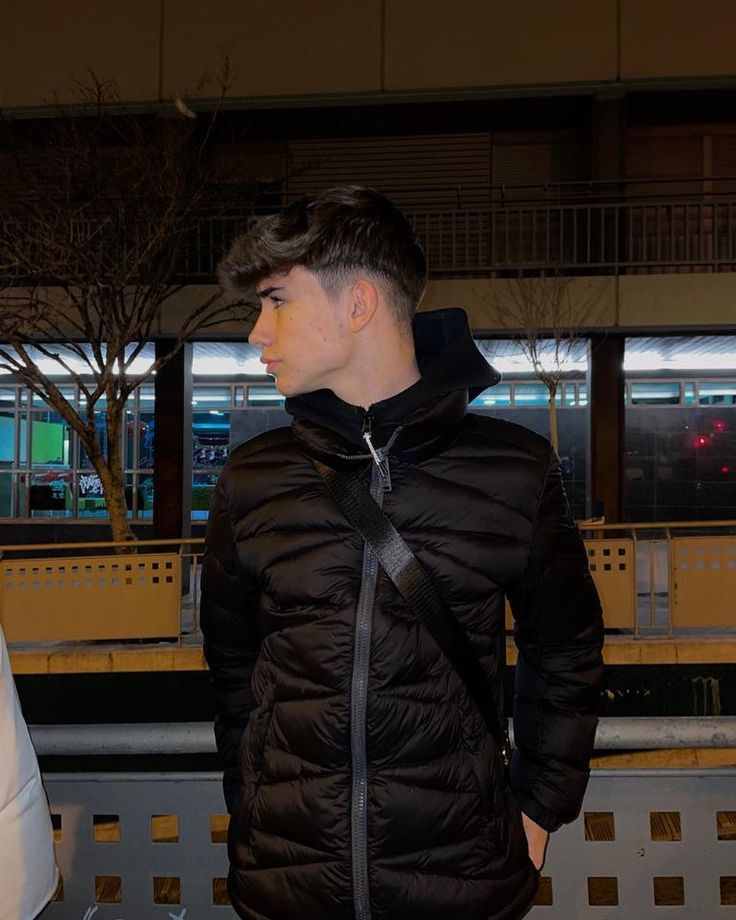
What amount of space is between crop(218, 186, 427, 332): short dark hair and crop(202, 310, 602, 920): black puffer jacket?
0.83ft

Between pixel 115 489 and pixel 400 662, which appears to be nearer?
pixel 400 662

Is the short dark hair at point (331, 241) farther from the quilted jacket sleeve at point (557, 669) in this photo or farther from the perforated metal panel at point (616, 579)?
the perforated metal panel at point (616, 579)

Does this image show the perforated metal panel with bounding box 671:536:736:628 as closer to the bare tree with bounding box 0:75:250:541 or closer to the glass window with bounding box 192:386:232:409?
the bare tree with bounding box 0:75:250:541

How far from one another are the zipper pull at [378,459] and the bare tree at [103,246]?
10.2 m

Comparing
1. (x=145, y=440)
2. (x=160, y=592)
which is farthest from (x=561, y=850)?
(x=145, y=440)

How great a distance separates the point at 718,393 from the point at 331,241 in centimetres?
1943

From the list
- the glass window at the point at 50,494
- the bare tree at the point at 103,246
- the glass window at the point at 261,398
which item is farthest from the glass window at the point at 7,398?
the glass window at the point at 261,398

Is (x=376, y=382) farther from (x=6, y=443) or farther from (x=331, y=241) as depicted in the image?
(x=6, y=443)

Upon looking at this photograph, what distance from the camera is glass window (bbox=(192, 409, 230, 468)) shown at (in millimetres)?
18906

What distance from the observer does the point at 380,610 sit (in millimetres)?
1591

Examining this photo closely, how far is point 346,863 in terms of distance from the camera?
5.02 ft

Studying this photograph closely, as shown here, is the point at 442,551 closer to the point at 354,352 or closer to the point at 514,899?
the point at 354,352

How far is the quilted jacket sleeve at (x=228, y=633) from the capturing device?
1.80 meters

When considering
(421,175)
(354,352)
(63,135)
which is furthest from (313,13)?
(354,352)
